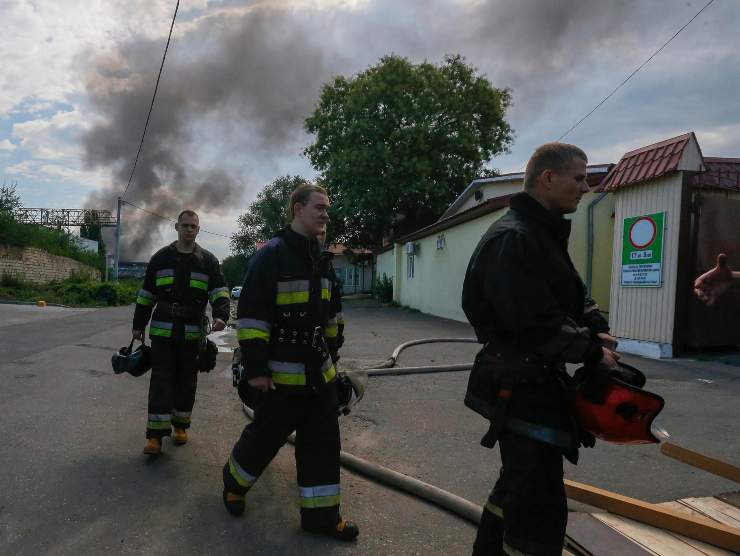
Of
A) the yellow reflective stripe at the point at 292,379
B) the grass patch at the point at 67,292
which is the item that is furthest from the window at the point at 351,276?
the yellow reflective stripe at the point at 292,379

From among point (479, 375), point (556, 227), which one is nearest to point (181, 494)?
point (479, 375)

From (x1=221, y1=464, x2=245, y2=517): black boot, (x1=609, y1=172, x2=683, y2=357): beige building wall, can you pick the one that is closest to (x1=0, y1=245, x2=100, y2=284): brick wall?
(x1=609, y1=172, x2=683, y2=357): beige building wall

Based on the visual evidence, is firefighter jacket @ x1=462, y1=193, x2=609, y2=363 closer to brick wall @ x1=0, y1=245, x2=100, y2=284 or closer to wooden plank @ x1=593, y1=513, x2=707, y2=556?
wooden plank @ x1=593, y1=513, x2=707, y2=556

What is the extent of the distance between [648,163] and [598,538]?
7.60 meters

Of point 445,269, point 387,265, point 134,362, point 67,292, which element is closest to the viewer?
point 134,362

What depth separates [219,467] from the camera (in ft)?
11.8

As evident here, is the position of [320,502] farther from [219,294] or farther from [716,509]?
[716,509]

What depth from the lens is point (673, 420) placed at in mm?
4906

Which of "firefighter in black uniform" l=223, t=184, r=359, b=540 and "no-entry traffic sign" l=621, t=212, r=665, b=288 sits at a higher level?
"no-entry traffic sign" l=621, t=212, r=665, b=288

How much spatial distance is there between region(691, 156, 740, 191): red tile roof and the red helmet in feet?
25.3

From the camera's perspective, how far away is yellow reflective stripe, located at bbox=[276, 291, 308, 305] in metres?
2.74

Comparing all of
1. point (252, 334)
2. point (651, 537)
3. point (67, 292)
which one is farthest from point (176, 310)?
point (67, 292)

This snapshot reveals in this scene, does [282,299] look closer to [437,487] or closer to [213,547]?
[213,547]

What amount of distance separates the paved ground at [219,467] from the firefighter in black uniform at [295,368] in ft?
0.65
